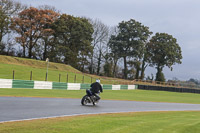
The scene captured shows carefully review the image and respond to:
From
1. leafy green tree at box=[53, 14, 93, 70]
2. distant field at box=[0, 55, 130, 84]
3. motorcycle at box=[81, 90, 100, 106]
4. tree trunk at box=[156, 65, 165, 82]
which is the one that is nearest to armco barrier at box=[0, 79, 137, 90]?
distant field at box=[0, 55, 130, 84]

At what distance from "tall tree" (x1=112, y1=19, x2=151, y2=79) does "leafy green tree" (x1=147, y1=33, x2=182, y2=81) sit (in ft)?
14.6

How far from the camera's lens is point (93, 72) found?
73250mm

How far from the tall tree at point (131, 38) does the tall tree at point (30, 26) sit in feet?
58.8

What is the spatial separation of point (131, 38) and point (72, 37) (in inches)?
609

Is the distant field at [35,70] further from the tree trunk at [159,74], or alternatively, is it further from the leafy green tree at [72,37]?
the tree trunk at [159,74]

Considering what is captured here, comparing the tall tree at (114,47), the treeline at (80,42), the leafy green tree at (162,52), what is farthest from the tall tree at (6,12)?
the leafy green tree at (162,52)

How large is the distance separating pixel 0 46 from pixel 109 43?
83.2ft

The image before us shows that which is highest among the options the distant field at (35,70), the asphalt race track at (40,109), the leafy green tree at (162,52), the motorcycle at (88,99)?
the leafy green tree at (162,52)

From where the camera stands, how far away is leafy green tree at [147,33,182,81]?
74.4 metres

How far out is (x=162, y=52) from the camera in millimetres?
74938

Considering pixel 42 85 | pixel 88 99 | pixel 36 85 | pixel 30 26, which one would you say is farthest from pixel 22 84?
pixel 30 26

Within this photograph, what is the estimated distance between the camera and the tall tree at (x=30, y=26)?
58466 mm

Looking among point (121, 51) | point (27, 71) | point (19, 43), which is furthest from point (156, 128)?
point (121, 51)

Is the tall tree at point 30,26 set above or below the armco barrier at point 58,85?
above
